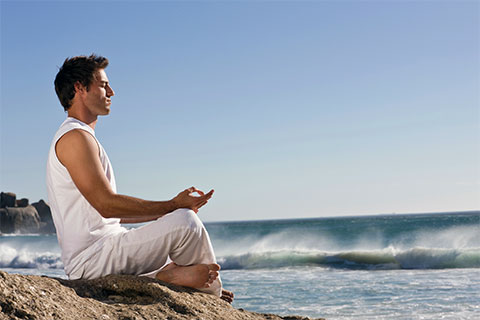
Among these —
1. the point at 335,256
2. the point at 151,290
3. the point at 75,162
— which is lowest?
the point at 335,256

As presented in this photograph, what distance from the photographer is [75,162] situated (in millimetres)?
2365

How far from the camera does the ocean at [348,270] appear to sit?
6703mm

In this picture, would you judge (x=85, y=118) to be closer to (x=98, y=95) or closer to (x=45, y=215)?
(x=98, y=95)

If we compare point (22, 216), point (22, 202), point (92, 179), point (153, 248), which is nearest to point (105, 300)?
point (153, 248)

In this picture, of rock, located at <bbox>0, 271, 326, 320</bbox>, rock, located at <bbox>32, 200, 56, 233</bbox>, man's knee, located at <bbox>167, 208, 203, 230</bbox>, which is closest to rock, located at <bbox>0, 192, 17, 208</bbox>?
rock, located at <bbox>32, 200, 56, 233</bbox>

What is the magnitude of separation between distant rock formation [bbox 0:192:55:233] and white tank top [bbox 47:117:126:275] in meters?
46.7

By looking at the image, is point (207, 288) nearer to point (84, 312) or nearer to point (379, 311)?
point (84, 312)

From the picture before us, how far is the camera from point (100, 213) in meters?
2.38

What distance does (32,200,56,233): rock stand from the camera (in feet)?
155

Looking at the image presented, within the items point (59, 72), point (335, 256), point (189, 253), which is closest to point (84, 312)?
point (189, 253)

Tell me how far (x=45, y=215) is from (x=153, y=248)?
51.6 metres

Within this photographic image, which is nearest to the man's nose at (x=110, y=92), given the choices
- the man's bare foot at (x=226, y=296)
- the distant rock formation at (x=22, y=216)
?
the man's bare foot at (x=226, y=296)

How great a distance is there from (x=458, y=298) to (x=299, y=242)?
1582cm

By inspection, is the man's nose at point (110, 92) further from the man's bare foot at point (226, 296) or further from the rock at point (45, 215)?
the rock at point (45, 215)
